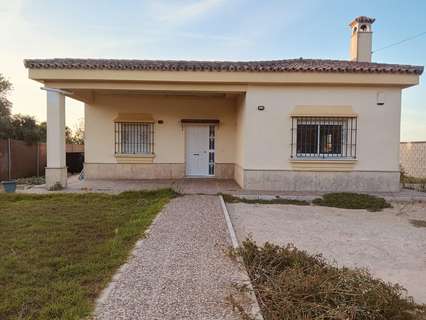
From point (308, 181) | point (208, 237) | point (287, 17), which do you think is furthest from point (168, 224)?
point (287, 17)

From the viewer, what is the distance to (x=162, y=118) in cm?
1424

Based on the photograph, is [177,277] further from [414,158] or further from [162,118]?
[414,158]

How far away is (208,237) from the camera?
5.92 m

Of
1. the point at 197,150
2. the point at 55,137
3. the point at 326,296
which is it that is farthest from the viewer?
the point at 197,150

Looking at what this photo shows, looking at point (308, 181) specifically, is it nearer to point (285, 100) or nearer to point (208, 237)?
point (285, 100)

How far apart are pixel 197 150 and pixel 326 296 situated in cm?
1141

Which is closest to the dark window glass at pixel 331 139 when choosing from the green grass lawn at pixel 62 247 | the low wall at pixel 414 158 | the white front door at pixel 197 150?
the white front door at pixel 197 150

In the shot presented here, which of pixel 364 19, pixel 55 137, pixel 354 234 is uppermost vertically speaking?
pixel 364 19

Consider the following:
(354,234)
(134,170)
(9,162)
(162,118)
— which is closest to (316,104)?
(354,234)

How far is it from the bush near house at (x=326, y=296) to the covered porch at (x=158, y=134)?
1013 centimetres

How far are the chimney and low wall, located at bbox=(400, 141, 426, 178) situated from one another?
590 centimetres

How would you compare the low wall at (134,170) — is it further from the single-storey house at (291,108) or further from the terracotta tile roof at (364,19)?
the terracotta tile roof at (364,19)

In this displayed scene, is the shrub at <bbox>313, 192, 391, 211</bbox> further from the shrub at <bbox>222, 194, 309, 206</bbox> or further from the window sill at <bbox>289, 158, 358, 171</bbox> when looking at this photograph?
the window sill at <bbox>289, 158, 358, 171</bbox>

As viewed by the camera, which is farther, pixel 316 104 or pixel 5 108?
pixel 5 108
